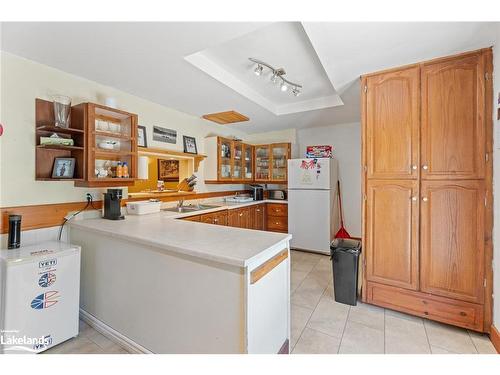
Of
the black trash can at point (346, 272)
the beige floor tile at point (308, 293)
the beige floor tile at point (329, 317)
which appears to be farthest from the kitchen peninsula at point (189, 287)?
the black trash can at point (346, 272)

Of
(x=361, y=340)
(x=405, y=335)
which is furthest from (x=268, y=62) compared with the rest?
(x=405, y=335)

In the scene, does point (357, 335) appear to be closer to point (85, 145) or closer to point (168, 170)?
point (85, 145)

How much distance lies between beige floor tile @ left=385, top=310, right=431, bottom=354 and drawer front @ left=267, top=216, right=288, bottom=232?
91.6 inches

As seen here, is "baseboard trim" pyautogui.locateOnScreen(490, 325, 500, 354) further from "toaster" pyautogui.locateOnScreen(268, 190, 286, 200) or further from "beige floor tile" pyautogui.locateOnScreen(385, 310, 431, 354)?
"toaster" pyautogui.locateOnScreen(268, 190, 286, 200)

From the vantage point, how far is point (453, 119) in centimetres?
179

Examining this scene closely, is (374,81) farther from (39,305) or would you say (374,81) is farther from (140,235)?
(39,305)

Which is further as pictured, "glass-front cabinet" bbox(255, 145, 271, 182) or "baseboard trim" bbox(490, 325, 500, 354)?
"glass-front cabinet" bbox(255, 145, 271, 182)

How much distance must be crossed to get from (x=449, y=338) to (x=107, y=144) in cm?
333

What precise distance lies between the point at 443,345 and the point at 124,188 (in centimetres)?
319

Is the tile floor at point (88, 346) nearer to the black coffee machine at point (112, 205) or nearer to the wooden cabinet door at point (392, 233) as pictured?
the black coffee machine at point (112, 205)

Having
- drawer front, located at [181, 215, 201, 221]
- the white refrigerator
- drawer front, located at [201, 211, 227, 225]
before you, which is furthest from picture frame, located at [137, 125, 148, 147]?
the white refrigerator

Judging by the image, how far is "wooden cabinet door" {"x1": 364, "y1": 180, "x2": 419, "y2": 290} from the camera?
1950 mm

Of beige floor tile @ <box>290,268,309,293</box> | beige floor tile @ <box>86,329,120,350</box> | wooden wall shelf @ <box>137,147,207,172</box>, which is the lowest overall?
beige floor tile @ <box>86,329,120,350</box>
